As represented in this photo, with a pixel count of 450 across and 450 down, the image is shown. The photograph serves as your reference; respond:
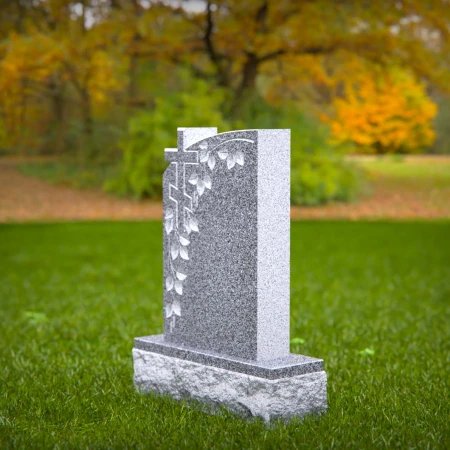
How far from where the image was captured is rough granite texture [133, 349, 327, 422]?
14.1 ft

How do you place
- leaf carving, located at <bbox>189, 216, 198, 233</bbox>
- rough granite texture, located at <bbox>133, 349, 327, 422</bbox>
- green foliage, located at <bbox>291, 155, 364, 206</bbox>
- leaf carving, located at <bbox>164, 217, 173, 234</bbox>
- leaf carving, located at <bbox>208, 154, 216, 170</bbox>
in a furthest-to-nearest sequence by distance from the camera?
1. green foliage, located at <bbox>291, 155, 364, 206</bbox>
2. leaf carving, located at <bbox>164, 217, 173, 234</bbox>
3. leaf carving, located at <bbox>189, 216, 198, 233</bbox>
4. leaf carving, located at <bbox>208, 154, 216, 170</bbox>
5. rough granite texture, located at <bbox>133, 349, 327, 422</bbox>

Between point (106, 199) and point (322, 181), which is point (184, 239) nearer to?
point (322, 181)

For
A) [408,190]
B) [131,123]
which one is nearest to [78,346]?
[131,123]

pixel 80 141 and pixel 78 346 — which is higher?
pixel 80 141

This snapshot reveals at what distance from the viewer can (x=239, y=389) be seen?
4422 mm

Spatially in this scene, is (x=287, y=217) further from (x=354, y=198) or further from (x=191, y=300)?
(x=354, y=198)

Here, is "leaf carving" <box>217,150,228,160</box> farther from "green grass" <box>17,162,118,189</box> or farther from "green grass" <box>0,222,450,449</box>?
"green grass" <box>17,162,118,189</box>

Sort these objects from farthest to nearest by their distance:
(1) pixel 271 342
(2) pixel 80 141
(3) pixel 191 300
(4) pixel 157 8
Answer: (2) pixel 80 141
(4) pixel 157 8
(3) pixel 191 300
(1) pixel 271 342

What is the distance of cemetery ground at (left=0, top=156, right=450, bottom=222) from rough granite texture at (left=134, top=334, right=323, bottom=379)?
13.8 metres

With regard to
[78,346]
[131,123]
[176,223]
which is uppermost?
[131,123]

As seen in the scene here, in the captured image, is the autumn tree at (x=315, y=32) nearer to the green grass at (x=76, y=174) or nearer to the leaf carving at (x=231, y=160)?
the green grass at (x=76, y=174)

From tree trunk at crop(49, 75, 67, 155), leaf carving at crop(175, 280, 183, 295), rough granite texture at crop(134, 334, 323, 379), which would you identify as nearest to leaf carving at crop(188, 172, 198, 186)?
leaf carving at crop(175, 280, 183, 295)

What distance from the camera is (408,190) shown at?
23812 mm

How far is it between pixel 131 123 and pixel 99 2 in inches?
179
